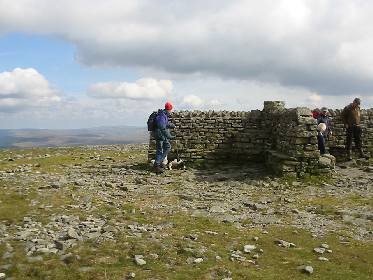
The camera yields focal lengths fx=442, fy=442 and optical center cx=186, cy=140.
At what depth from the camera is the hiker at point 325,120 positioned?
25.6m

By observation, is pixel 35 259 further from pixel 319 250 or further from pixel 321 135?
pixel 321 135

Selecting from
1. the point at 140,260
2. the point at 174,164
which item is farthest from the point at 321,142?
the point at 140,260

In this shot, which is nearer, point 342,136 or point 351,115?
point 351,115

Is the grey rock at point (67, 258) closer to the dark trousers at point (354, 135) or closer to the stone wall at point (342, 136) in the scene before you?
the dark trousers at point (354, 135)

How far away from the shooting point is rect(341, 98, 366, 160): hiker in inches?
1009

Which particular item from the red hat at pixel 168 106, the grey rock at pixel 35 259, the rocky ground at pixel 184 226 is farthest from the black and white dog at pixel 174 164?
the grey rock at pixel 35 259

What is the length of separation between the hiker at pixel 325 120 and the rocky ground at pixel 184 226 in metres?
4.13

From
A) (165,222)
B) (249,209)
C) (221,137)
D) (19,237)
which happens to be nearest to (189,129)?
(221,137)

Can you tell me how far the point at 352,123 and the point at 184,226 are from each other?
52.9 ft

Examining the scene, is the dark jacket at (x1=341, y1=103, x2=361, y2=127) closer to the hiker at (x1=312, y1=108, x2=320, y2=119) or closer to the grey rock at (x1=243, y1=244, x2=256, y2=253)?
the hiker at (x1=312, y1=108, x2=320, y2=119)

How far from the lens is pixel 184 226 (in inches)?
523

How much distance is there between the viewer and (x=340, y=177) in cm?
2192

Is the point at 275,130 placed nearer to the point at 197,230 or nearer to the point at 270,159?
the point at 270,159

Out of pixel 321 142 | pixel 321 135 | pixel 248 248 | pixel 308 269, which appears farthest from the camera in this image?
pixel 321 142
